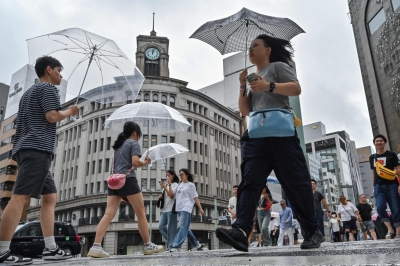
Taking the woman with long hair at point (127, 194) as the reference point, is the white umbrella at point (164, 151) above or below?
above

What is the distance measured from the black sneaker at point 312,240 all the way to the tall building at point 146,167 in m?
36.7

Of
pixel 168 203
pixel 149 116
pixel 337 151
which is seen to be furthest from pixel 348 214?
pixel 337 151

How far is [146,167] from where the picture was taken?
4234cm

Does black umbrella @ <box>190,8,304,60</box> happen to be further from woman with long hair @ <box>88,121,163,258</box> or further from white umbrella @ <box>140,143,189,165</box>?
white umbrella @ <box>140,143,189,165</box>

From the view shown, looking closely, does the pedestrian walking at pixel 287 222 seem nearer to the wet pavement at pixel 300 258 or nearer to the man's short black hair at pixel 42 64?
the wet pavement at pixel 300 258

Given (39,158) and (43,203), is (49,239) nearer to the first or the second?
(43,203)

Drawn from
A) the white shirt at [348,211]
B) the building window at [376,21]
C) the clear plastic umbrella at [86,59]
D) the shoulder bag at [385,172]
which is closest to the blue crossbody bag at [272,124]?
the clear plastic umbrella at [86,59]

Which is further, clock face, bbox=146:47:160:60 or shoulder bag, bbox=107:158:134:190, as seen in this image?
clock face, bbox=146:47:160:60

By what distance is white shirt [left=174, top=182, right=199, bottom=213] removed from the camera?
257 inches

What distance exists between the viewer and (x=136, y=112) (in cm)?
789

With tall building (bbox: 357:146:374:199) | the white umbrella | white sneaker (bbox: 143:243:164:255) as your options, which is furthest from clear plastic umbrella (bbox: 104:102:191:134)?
tall building (bbox: 357:146:374:199)

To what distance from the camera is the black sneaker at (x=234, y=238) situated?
2623 mm

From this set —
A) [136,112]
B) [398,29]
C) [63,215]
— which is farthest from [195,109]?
[136,112]

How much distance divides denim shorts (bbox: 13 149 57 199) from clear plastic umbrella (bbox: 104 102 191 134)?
445 centimetres
